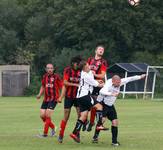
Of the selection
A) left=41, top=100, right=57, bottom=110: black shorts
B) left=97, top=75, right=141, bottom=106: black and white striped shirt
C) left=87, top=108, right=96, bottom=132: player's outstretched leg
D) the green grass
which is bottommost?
the green grass

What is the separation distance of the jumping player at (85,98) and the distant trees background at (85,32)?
4587 cm

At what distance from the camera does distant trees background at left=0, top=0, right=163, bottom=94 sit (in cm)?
6550

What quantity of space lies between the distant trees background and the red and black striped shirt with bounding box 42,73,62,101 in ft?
144

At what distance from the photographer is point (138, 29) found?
67.1m

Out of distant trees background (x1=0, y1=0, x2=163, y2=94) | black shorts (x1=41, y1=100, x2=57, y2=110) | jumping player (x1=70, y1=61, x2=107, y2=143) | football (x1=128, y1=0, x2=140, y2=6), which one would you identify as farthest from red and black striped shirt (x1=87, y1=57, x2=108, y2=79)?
football (x1=128, y1=0, x2=140, y2=6)

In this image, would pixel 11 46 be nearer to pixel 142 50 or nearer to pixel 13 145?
pixel 142 50

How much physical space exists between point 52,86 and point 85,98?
85.9 inches

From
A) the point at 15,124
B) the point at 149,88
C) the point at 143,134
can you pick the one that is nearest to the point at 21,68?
the point at 149,88

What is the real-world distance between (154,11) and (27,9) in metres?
13.7

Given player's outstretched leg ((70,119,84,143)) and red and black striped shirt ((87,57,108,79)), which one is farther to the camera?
red and black striped shirt ((87,57,108,79))

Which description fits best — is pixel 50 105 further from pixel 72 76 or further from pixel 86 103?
pixel 86 103

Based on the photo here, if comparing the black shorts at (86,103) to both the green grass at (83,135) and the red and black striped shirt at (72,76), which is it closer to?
the red and black striped shirt at (72,76)

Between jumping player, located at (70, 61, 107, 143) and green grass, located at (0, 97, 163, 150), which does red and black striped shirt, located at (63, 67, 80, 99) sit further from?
green grass, located at (0, 97, 163, 150)

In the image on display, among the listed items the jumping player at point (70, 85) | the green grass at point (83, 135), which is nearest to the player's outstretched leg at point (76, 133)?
the green grass at point (83, 135)
